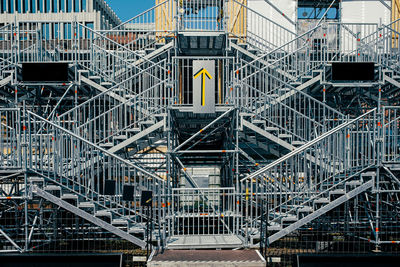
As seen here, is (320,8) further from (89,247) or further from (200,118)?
(89,247)

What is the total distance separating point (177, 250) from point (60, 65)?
762cm

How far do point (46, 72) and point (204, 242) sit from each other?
7.87 meters

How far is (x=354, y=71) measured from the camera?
13.1 m

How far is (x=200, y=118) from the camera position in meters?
11.9

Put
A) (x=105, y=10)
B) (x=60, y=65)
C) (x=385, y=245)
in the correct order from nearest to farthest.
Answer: (x=385, y=245) → (x=60, y=65) → (x=105, y=10)

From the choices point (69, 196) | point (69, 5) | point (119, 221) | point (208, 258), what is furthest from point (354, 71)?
point (69, 5)

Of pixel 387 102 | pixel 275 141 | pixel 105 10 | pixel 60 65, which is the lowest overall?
pixel 275 141

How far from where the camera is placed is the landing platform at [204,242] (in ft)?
28.5

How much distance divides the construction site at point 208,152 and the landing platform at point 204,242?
1.4 inches

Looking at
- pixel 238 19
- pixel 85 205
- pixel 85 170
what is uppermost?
pixel 238 19

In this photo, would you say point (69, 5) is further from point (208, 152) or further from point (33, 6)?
point (208, 152)

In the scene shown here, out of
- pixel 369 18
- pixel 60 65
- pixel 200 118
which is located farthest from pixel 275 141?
pixel 369 18

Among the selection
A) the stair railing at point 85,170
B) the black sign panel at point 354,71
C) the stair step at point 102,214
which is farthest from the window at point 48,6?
the stair step at point 102,214

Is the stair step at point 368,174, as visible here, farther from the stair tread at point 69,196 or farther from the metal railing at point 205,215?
the stair tread at point 69,196
